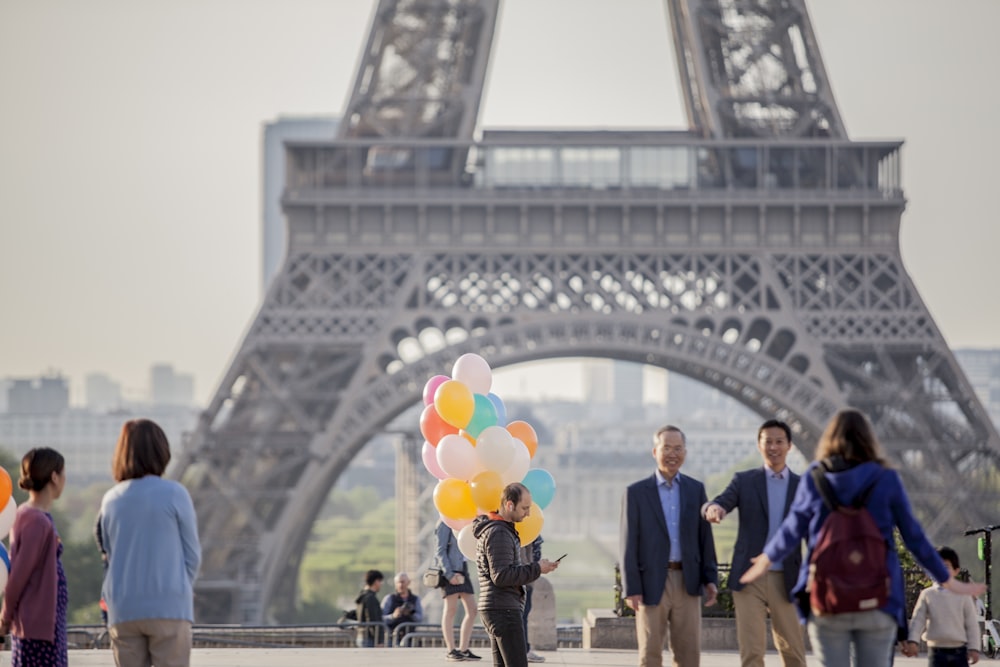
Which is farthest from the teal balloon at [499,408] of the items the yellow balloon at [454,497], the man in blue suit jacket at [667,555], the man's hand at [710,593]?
the man's hand at [710,593]

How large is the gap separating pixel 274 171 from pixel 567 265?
138107 mm

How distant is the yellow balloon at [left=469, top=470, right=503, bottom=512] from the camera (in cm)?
1245

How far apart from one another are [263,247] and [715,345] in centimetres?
13726

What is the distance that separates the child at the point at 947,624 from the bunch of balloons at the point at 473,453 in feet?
9.57

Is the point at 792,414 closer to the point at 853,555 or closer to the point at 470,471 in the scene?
the point at 470,471

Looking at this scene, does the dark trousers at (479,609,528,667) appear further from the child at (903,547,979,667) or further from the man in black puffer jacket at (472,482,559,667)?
the child at (903,547,979,667)

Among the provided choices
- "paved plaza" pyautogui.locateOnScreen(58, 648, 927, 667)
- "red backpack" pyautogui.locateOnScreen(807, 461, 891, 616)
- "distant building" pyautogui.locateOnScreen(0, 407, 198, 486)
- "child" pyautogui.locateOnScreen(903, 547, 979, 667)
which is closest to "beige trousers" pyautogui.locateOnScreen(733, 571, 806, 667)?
"child" pyautogui.locateOnScreen(903, 547, 979, 667)

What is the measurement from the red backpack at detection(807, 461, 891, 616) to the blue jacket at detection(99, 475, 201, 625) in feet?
9.37

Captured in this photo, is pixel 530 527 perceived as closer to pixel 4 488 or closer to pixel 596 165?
pixel 4 488

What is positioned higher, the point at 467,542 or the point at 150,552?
the point at 467,542

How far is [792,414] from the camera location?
35281 mm

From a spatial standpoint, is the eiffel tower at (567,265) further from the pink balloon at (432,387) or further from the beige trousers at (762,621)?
the beige trousers at (762,621)

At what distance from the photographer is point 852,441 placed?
792 centimetres

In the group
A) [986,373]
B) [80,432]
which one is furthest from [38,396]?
[986,373]
